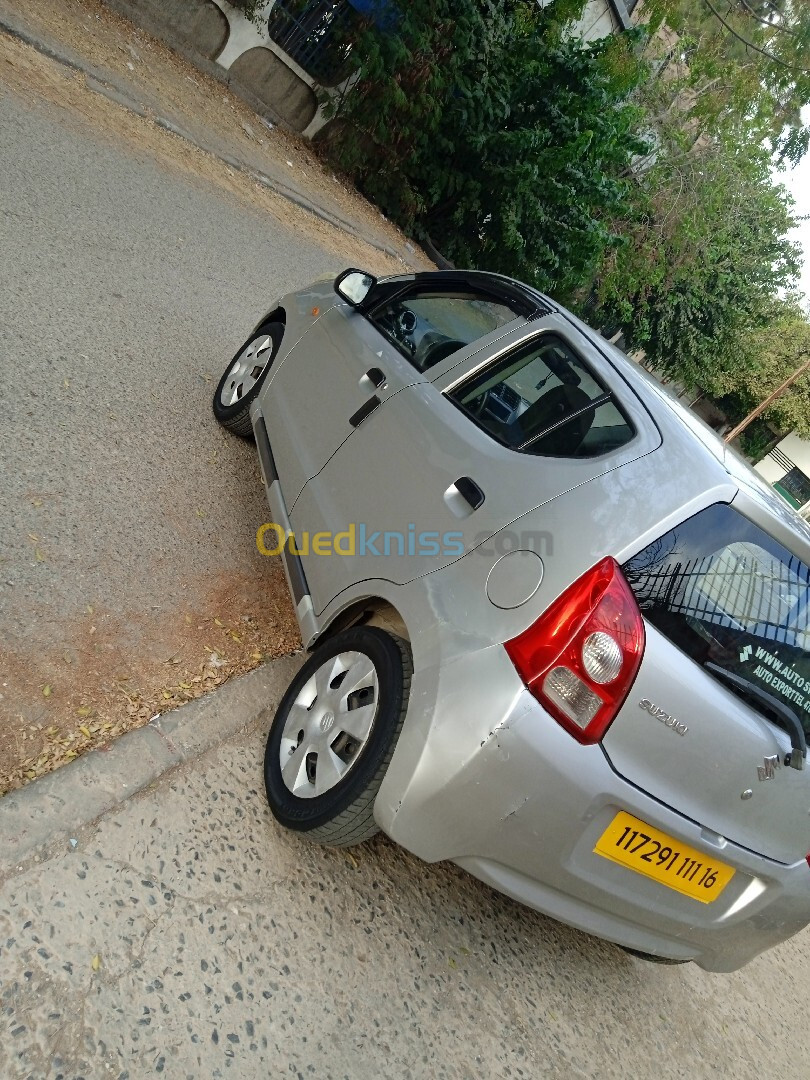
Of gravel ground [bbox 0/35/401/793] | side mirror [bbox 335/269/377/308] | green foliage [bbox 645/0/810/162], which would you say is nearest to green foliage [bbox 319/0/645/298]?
green foliage [bbox 645/0/810/162]

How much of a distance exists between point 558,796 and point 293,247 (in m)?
8.52

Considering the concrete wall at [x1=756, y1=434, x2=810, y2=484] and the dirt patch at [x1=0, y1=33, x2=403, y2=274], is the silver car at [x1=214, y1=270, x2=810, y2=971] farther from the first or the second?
the concrete wall at [x1=756, y1=434, x2=810, y2=484]

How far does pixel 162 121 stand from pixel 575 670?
30.3 ft

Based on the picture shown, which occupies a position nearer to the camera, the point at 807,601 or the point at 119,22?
the point at 807,601

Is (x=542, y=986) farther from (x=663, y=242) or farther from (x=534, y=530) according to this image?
(x=663, y=242)

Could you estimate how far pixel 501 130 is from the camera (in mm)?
13562

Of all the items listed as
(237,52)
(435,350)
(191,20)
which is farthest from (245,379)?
(237,52)

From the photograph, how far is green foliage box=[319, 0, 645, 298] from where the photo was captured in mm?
12273

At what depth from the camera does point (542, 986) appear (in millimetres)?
2930

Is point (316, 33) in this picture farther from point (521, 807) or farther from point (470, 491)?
point (521, 807)

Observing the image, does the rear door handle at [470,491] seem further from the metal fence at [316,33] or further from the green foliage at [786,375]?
the green foliage at [786,375]

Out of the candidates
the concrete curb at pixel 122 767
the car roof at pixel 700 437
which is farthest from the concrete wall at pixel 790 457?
the concrete curb at pixel 122 767

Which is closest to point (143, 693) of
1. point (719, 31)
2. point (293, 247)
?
point (293, 247)

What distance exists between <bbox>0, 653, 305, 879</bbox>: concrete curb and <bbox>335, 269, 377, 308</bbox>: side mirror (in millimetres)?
1932
